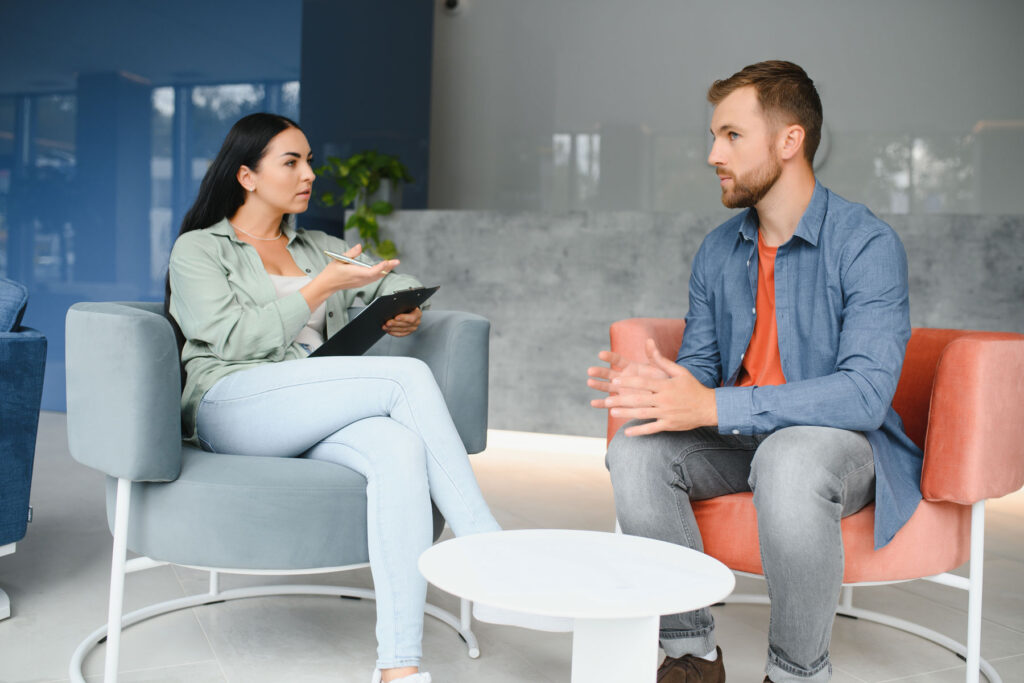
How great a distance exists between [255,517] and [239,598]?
73 cm

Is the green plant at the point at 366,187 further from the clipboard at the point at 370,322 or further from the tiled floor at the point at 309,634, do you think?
the clipboard at the point at 370,322

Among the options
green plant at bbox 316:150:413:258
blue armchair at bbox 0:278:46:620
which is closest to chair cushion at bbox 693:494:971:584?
blue armchair at bbox 0:278:46:620

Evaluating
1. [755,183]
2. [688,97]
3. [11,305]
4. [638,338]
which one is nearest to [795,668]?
[638,338]

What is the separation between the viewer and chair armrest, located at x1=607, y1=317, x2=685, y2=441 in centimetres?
201

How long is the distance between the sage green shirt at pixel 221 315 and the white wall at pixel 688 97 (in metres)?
4.22

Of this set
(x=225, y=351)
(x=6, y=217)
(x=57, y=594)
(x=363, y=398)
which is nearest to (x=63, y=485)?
(x=57, y=594)

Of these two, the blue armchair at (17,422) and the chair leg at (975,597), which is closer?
the chair leg at (975,597)

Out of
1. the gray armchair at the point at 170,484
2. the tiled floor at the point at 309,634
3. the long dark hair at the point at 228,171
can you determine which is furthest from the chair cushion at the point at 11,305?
the tiled floor at the point at 309,634

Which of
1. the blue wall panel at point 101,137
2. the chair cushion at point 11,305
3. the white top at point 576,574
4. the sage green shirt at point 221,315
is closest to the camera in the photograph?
the white top at point 576,574

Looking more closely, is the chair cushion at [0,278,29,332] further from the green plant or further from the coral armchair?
the green plant

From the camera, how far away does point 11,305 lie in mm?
2092

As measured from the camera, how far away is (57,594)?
2.24 metres

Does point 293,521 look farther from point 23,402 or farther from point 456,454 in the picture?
point 23,402

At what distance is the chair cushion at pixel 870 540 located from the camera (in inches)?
64.3
